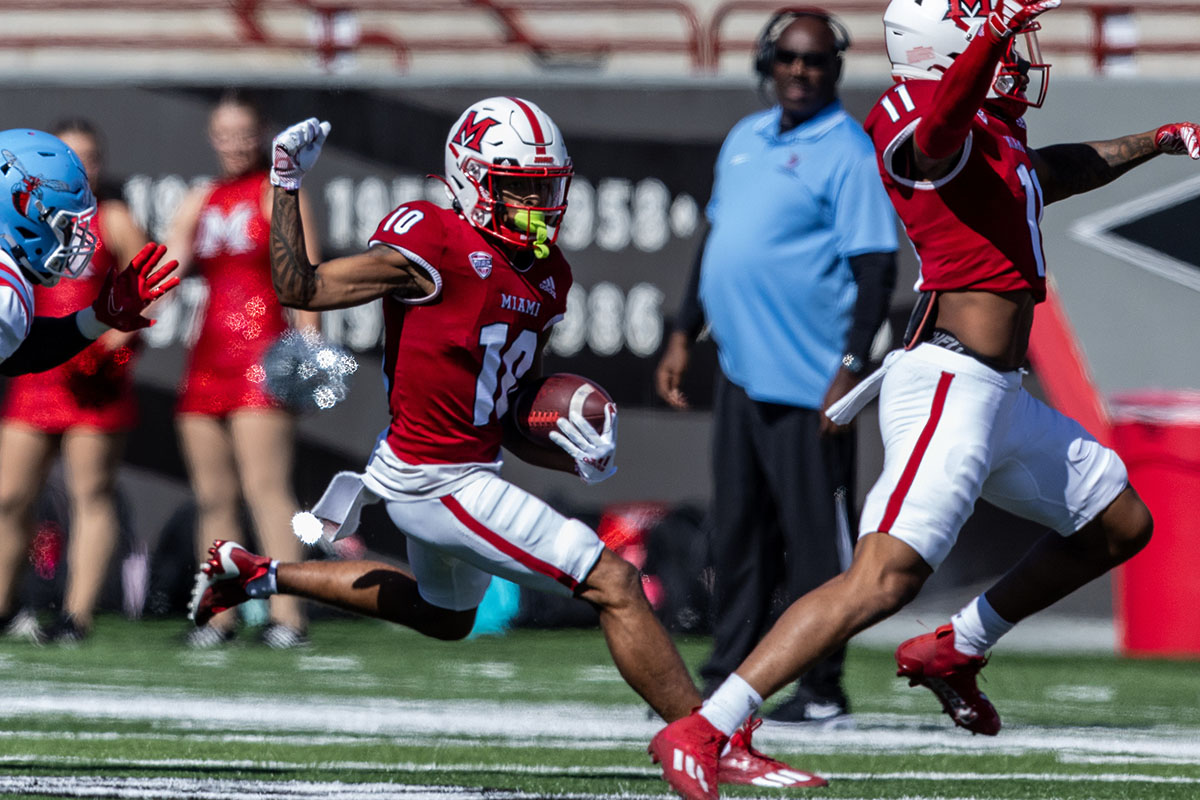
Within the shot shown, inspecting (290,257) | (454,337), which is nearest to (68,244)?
(290,257)

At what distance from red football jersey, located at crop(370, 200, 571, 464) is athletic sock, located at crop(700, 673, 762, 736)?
88 centimetres

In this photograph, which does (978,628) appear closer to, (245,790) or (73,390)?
(245,790)

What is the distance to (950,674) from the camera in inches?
161

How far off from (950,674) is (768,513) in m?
1.23

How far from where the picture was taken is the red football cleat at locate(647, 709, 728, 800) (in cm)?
330

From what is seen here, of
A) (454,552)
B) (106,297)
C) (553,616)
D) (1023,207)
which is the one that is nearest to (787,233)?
(1023,207)

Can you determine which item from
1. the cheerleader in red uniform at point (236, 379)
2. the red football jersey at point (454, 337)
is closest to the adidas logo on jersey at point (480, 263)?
the red football jersey at point (454, 337)

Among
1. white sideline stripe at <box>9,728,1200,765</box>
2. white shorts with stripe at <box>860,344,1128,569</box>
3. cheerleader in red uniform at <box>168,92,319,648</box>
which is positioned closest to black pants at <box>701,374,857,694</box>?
white sideline stripe at <box>9,728,1200,765</box>

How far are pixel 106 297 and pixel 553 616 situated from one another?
3.61 m

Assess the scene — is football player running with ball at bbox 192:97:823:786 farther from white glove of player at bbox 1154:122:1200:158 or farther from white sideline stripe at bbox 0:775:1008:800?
white glove of player at bbox 1154:122:1200:158

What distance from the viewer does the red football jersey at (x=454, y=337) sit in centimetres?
387

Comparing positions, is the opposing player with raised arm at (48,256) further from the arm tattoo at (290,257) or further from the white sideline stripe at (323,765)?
the white sideline stripe at (323,765)

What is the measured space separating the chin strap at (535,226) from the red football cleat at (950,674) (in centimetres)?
126

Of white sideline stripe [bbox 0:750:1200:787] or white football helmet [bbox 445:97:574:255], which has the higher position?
white football helmet [bbox 445:97:574:255]
